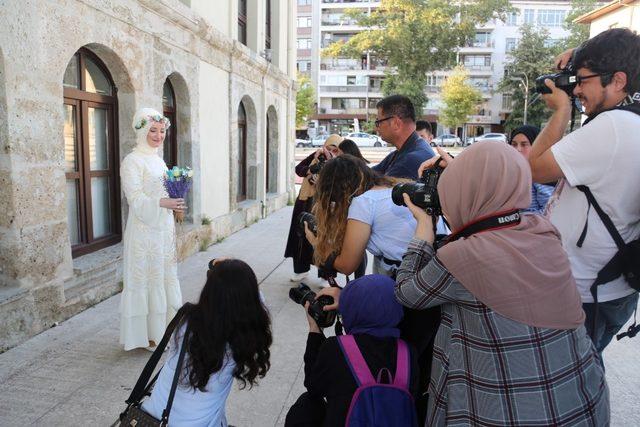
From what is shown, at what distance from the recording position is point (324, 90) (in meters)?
56.5

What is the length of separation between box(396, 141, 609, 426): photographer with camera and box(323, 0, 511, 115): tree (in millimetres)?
35021

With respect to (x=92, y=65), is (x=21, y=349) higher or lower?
lower

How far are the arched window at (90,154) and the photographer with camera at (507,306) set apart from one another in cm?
427

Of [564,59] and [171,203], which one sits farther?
[171,203]

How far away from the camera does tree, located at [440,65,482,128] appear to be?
40.6 m

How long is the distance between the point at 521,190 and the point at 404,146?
85.6 inches

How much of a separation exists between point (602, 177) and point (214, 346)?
5.30 feet

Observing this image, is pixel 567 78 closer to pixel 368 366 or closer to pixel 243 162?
pixel 368 366

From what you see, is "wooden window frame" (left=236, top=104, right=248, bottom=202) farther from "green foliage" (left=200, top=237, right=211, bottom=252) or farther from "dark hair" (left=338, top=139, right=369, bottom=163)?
"dark hair" (left=338, top=139, right=369, bottom=163)

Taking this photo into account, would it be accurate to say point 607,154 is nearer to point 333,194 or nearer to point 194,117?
point 333,194

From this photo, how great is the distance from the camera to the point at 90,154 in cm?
512

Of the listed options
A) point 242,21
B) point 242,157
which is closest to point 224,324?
point 242,157

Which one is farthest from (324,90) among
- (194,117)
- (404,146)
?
(404,146)

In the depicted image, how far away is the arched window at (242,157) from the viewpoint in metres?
10.2
